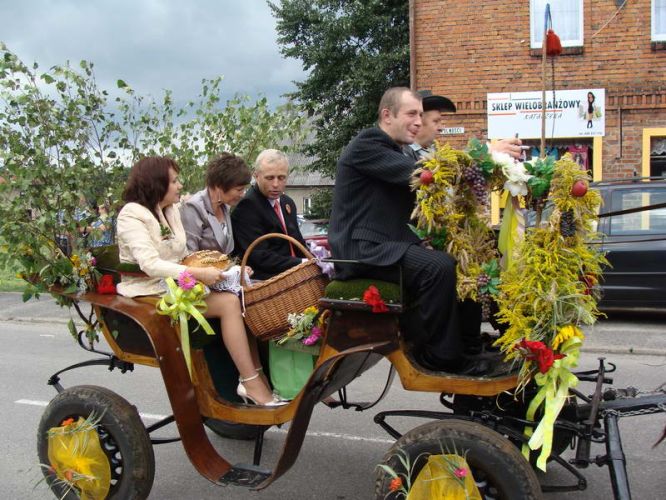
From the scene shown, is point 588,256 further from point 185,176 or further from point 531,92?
point 531,92

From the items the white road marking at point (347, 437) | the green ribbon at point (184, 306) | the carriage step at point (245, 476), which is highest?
the green ribbon at point (184, 306)

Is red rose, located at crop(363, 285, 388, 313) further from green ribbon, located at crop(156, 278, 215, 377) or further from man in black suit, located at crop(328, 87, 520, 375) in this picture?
green ribbon, located at crop(156, 278, 215, 377)

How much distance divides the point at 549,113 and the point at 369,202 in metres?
10.8

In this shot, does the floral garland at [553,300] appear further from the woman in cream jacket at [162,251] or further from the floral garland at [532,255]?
the woman in cream jacket at [162,251]

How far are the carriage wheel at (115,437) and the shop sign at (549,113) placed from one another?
35.1ft

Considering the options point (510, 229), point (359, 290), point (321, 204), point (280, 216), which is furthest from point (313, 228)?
point (510, 229)

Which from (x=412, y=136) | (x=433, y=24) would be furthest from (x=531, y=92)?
(x=412, y=136)

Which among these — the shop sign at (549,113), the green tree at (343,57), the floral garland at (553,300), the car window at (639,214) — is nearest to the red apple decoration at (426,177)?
the floral garland at (553,300)

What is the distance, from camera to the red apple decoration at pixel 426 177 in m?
3.05

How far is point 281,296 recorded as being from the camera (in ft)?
12.0

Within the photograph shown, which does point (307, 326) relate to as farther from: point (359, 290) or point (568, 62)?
point (568, 62)

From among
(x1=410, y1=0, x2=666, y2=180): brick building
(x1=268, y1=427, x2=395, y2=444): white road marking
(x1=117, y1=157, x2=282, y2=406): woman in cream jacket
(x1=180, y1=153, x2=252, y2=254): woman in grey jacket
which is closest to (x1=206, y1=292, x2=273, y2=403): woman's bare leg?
(x1=117, y1=157, x2=282, y2=406): woman in cream jacket

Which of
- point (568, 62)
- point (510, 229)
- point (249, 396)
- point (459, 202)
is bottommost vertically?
point (249, 396)

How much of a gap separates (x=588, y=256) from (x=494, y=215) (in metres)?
9.56
